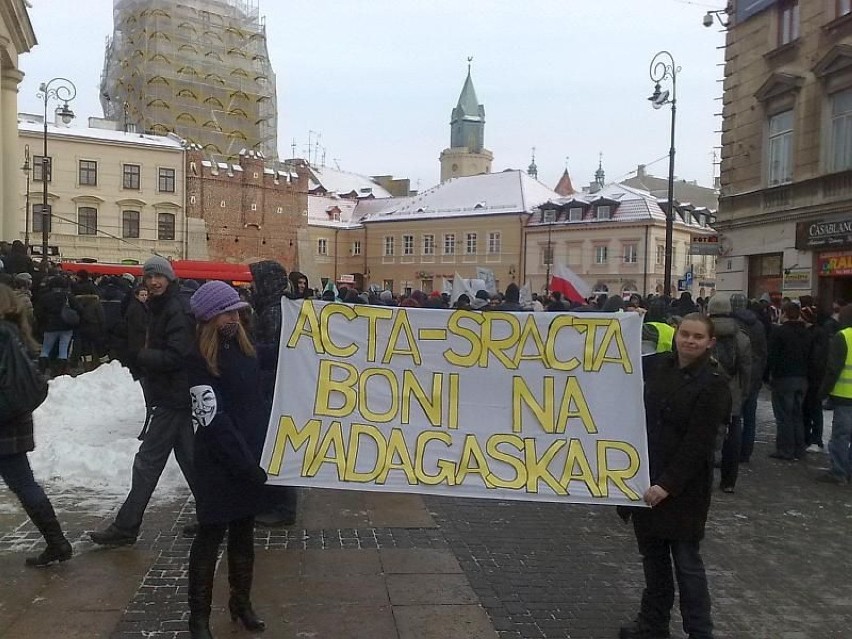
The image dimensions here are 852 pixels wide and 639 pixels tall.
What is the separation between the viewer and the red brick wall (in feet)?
180

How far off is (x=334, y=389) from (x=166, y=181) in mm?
51448

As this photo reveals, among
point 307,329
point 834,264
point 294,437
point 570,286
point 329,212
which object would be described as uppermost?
point 329,212

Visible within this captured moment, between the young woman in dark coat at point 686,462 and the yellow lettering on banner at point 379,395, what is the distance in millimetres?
1697

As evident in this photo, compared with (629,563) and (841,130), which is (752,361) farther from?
(841,130)

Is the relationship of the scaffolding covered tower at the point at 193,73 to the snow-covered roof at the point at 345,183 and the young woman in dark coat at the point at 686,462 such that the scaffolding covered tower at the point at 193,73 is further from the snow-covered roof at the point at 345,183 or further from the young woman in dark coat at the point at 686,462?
the young woman in dark coat at the point at 686,462

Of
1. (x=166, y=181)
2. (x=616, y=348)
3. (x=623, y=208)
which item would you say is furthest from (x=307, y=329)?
(x=623, y=208)

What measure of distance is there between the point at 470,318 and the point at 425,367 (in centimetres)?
45

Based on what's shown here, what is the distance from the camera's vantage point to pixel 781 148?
Result: 2217 cm

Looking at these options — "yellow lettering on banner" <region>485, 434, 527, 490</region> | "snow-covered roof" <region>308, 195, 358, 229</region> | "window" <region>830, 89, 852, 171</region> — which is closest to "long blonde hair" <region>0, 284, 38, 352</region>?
"yellow lettering on banner" <region>485, 434, 527, 490</region>

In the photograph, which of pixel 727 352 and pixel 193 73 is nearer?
Answer: pixel 727 352

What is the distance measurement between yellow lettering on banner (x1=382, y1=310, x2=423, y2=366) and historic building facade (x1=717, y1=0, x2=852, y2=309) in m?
16.7

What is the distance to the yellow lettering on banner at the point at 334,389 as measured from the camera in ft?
17.1

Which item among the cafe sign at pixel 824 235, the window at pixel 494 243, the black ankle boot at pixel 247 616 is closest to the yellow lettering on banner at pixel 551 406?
the black ankle boot at pixel 247 616

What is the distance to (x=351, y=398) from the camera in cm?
527
